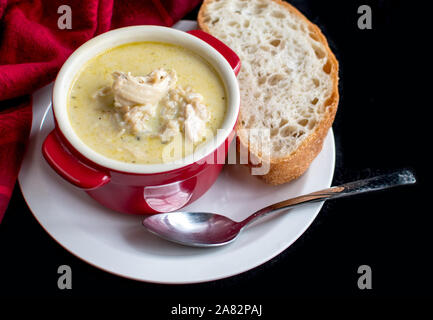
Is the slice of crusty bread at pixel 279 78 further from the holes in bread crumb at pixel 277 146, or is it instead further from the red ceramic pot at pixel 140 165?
the red ceramic pot at pixel 140 165

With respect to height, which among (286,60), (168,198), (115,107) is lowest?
(168,198)

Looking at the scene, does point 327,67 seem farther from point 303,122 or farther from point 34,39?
point 34,39

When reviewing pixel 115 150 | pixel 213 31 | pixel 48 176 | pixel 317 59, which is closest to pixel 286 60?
pixel 317 59

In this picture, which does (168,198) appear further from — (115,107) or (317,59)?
Result: (317,59)

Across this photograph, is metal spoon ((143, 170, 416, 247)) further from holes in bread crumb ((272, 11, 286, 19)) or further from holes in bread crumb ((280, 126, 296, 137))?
holes in bread crumb ((272, 11, 286, 19))

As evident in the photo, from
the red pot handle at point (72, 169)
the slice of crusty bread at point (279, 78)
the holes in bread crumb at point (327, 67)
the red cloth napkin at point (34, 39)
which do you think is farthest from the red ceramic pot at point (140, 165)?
the holes in bread crumb at point (327, 67)

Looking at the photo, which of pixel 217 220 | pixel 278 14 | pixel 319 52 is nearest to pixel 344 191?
pixel 217 220

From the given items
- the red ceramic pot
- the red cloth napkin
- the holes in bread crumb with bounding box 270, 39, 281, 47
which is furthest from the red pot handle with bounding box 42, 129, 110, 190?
the holes in bread crumb with bounding box 270, 39, 281, 47
